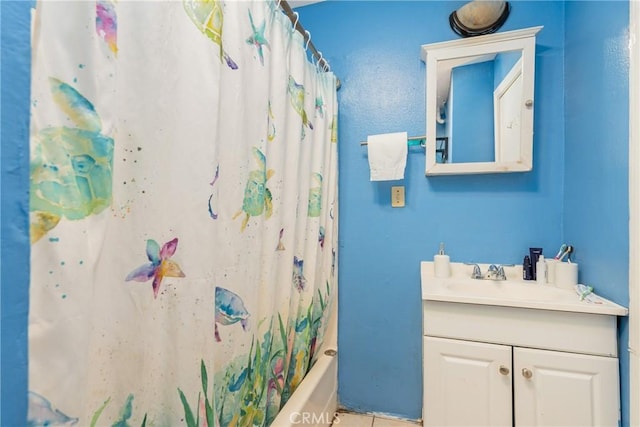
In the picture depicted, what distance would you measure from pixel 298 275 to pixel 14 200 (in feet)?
2.91

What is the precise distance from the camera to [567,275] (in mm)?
1200

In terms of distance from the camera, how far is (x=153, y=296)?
Answer: 1.90 feet

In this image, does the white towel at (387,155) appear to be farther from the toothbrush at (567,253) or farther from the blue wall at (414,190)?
the toothbrush at (567,253)

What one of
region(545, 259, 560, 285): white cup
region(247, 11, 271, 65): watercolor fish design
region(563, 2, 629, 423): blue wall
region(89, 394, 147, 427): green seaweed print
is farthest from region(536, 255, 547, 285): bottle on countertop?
region(89, 394, 147, 427): green seaweed print

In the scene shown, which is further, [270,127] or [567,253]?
[567,253]

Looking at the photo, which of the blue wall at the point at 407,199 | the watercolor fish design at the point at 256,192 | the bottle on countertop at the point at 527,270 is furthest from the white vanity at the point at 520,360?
the watercolor fish design at the point at 256,192

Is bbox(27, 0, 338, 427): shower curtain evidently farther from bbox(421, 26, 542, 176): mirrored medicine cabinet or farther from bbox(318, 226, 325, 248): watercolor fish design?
bbox(421, 26, 542, 176): mirrored medicine cabinet

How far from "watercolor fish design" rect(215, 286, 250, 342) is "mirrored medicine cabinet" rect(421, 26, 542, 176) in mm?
1131

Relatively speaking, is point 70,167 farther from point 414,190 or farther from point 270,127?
point 414,190

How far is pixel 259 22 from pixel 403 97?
0.95 meters

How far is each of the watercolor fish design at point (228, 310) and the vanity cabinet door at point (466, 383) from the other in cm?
76

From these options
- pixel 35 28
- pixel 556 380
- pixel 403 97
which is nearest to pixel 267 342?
pixel 35 28

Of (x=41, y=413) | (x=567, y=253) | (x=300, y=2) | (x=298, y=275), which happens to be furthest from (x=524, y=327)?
(x=300, y=2)

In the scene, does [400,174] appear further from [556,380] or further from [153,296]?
[153,296]
